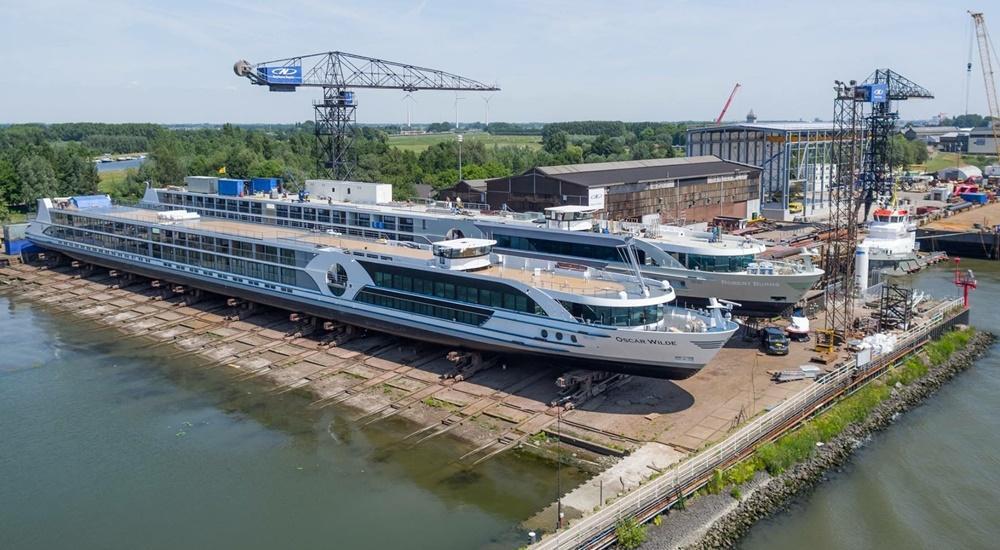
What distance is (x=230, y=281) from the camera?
158 feet

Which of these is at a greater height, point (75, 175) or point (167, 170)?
point (167, 170)

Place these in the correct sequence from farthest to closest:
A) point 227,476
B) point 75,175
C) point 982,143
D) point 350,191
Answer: point 982,143, point 75,175, point 350,191, point 227,476

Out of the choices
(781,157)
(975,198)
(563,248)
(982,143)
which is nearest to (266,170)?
(781,157)

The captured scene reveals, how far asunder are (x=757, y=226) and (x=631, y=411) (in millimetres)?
53860

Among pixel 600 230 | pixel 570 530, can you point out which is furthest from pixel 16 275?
pixel 570 530

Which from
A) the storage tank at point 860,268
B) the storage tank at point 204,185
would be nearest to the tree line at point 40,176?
the storage tank at point 204,185

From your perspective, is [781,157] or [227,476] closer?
[227,476]

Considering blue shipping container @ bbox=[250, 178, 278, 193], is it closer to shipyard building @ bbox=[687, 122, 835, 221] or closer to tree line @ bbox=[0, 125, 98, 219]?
tree line @ bbox=[0, 125, 98, 219]

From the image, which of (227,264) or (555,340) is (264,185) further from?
(555,340)

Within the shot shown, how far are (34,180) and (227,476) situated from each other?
87.1 metres

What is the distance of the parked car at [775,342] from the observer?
36781 mm

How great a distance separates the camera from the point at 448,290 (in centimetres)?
3653

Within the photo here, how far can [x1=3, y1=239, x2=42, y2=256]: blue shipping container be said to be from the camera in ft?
220

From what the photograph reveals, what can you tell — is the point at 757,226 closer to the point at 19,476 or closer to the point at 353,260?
the point at 353,260
